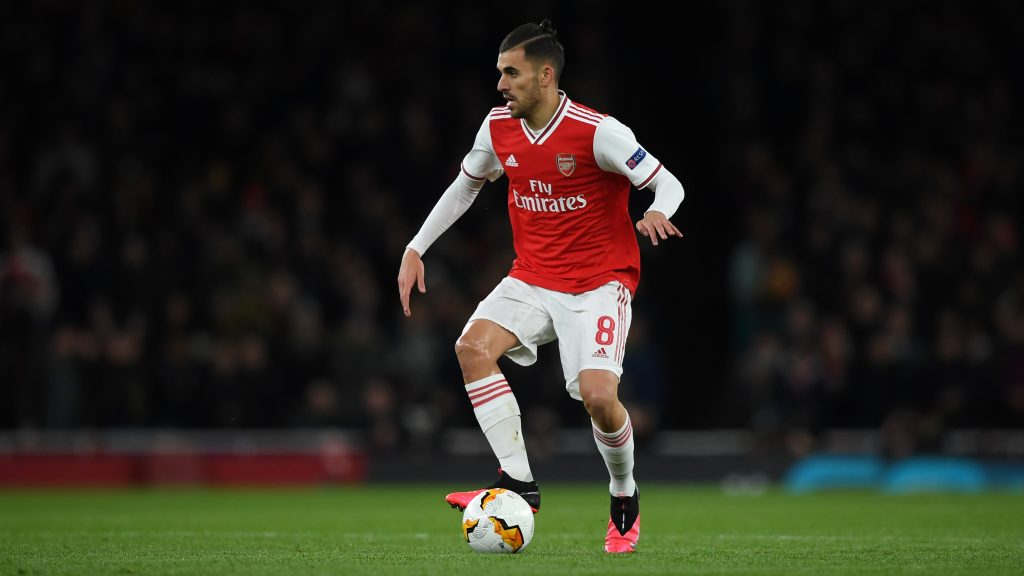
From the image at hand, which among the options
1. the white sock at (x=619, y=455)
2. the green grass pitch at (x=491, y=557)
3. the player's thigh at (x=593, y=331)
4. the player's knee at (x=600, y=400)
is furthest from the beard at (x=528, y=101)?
the green grass pitch at (x=491, y=557)

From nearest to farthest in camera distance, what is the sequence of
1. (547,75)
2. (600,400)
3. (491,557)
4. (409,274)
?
(491,557) < (600,400) < (547,75) < (409,274)

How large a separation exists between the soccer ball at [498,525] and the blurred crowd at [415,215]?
28.4 ft

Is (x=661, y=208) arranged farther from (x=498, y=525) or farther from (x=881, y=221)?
(x=881, y=221)

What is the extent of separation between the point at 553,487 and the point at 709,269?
4.56 meters

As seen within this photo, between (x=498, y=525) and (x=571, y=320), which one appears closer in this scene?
(x=498, y=525)

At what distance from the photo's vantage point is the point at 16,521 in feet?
31.3

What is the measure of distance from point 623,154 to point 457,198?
1.06 meters

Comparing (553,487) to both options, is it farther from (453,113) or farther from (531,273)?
(531,273)

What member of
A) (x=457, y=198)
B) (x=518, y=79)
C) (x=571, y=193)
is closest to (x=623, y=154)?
(x=571, y=193)

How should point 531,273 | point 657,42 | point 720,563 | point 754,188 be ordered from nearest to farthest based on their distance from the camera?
point 720,563, point 531,273, point 754,188, point 657,42

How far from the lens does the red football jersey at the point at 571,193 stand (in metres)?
7.11

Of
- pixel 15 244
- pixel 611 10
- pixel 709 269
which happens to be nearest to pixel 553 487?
pixel 709 269

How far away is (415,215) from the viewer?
1744 centimetres

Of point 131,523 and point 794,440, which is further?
point 794,440
